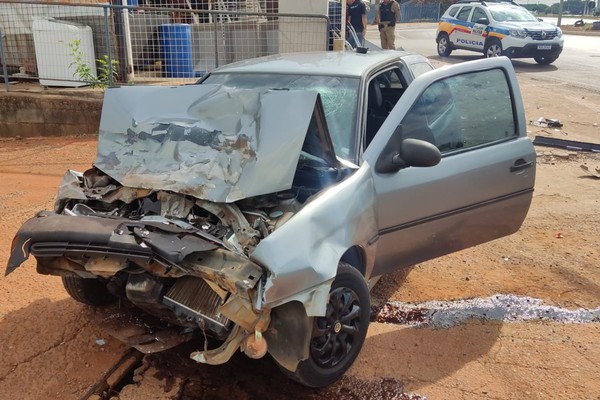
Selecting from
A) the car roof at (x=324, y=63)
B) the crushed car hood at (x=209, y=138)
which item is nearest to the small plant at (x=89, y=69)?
the car roof at (x=324, y=63)

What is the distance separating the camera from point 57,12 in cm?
1033

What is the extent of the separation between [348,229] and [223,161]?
2.68ft

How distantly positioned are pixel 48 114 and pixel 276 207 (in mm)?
7244

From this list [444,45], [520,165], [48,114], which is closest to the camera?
[520,165]

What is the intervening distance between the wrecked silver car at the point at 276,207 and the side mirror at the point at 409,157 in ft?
0.04

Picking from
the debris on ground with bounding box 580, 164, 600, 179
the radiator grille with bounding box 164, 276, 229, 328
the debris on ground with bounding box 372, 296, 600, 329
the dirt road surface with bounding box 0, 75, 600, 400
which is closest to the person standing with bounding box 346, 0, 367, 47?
the debris on ground with bounding box 580, 164, 600, 179

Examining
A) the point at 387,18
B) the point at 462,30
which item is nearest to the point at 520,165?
the point at 387,18

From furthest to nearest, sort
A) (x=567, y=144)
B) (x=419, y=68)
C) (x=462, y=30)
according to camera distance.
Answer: (x=462, y=30)
(x=567, y=144)
(x=419, y=68)

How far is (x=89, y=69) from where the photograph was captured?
9.61m

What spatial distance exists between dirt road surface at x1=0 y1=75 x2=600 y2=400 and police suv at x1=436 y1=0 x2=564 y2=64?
13.0 m

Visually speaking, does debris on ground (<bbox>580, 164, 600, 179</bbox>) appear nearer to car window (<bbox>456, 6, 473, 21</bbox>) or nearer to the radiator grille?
the radiator grille

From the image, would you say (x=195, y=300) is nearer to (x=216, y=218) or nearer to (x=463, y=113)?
(x=216, y=218)

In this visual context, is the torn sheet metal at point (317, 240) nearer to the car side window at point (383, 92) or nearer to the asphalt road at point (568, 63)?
the car side window at point (383, 92)

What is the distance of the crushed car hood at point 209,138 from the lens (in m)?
3.15
